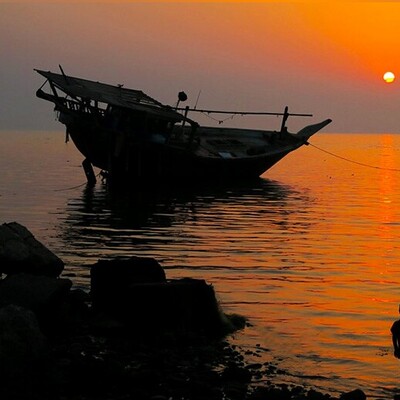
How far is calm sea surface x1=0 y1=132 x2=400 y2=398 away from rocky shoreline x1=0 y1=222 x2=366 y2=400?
80cm

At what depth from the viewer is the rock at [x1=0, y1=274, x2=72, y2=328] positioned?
11633 mm

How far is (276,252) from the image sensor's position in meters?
23.0

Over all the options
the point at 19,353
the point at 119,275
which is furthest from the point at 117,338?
the point at 19,353

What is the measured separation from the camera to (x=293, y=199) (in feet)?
146

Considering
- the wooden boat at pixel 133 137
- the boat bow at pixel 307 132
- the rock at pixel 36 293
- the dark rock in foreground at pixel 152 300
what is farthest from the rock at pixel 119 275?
the boat bow at pixel 307 132

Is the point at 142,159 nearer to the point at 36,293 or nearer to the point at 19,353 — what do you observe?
the point at 36,293

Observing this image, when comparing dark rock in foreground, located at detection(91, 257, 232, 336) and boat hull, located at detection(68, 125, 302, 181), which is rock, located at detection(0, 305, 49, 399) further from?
boat hull, located at detection(68, 125, 302, 181)

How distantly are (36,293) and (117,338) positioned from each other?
1.40m

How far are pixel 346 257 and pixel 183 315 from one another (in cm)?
1078

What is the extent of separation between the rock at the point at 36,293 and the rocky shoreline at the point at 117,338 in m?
0.02

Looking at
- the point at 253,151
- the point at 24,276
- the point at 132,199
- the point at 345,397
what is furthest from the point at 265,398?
the point at 253,151

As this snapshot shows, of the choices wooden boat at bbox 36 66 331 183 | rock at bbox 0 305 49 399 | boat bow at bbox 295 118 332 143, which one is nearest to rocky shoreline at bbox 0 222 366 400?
rock at bbox 0 305 49 399

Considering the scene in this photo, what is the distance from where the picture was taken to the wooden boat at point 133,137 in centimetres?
4069

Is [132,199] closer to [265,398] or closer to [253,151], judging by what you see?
[253,151]
